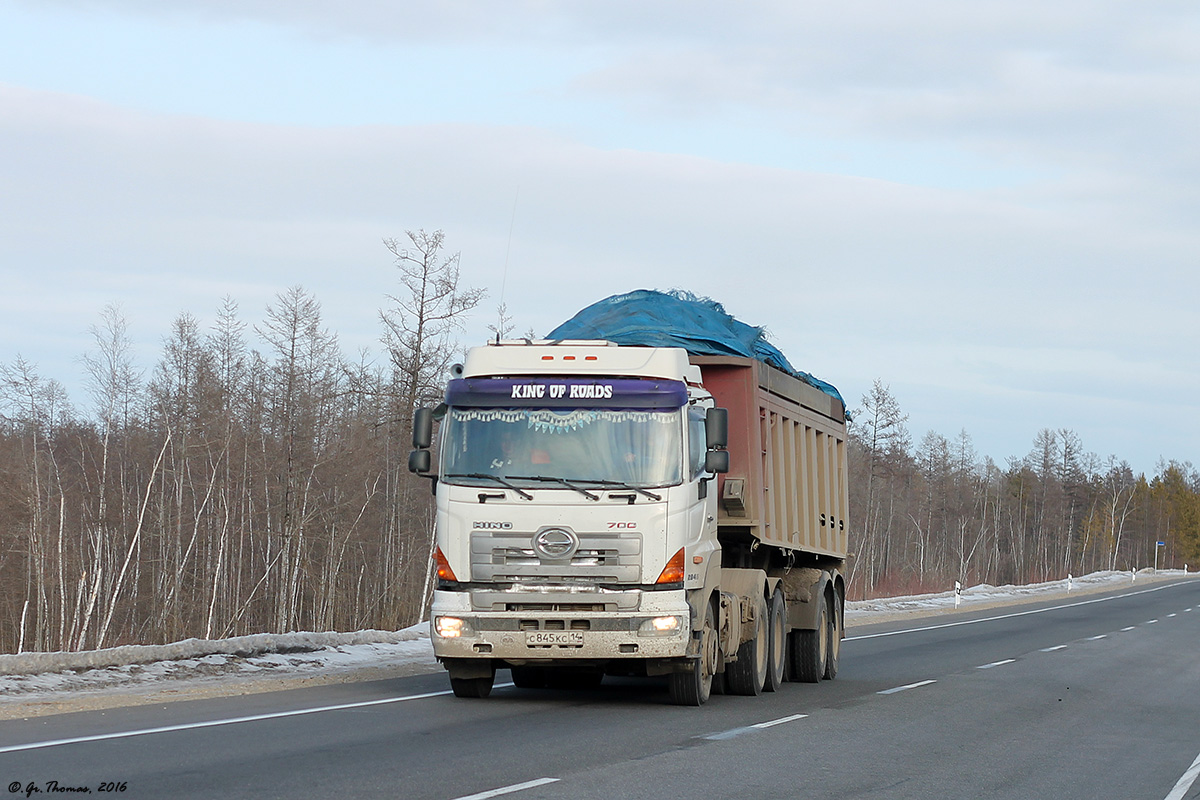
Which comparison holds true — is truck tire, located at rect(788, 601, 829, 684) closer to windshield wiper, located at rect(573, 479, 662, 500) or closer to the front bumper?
the front bumper

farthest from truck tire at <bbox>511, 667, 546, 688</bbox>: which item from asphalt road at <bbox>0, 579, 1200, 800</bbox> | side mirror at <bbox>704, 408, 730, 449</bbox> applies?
side mirror at <bbox>704, 408, 730, 449</bbox>

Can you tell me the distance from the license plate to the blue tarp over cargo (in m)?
3.84

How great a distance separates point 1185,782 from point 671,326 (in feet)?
25.1

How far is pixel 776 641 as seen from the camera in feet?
55.1

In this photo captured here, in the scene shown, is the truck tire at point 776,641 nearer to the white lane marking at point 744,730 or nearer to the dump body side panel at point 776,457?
the dump body side panel at point 776,457

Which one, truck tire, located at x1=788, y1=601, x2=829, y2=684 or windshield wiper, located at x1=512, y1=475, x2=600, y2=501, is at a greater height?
windshield wiper, located at x1=512, y1=475, x2=600, y2=501

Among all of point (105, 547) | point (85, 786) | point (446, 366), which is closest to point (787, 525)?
point (85, 786)

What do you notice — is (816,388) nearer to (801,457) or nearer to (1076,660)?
(801,457)

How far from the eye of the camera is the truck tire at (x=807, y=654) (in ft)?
60.3

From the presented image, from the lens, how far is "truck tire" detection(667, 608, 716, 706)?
13.5 metres

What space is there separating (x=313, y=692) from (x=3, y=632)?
110ft

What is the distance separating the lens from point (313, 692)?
14430 millimetres

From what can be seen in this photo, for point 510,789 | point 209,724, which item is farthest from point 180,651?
point 510,789

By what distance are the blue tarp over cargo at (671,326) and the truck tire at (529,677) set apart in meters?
4.05
